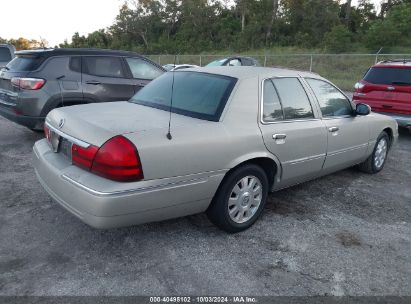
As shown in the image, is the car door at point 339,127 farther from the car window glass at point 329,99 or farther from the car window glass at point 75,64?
the car window glass at point 75,64

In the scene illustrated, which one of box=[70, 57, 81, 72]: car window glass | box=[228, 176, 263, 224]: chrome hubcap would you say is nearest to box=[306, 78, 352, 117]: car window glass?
box=[228, 176, 263, 224]: chrome hubcap

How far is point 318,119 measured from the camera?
4371 mm

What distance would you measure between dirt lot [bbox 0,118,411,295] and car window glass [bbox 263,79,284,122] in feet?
3.52

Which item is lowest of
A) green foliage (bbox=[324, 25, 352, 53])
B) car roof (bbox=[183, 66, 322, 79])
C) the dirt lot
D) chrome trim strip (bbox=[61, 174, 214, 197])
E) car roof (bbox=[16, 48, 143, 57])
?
the dirt lot

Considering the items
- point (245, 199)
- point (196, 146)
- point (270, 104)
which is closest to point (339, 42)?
point (270, 104)

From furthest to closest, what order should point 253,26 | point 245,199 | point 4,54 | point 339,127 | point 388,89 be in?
1. point 253,26
2. point 4,54
3. point 388,89
4. point 339,127
5. point 245,199

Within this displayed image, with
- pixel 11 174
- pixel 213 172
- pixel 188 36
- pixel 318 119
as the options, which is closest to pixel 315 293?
pixel 213 172

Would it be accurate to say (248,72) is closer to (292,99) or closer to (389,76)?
(292,99)

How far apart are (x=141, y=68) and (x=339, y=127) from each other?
13.8 feet

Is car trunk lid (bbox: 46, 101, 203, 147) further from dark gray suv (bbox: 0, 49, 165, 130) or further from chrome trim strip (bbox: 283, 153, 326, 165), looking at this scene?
dark gray suv (bbox: 0, 49, 165, 130)

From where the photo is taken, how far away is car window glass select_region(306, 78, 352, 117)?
451 cm

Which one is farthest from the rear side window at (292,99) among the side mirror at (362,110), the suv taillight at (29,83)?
the suv taillight at (29,83)

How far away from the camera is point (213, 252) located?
3350 millimetres

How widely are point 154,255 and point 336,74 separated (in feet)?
67.9
